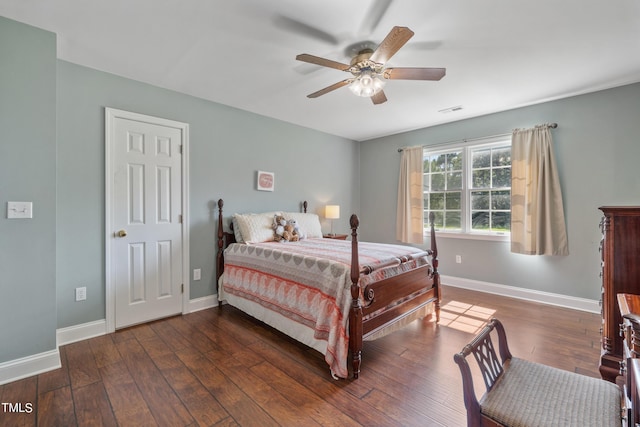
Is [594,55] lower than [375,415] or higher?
higher

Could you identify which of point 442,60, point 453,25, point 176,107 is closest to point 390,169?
point 442,60

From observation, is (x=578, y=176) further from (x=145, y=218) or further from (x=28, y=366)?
(x=28, y=366)

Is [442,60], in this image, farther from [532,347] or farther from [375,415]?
[375,415]

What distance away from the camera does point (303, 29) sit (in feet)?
6.73

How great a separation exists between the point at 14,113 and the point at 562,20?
3935 mm

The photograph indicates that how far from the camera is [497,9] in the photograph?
185cm

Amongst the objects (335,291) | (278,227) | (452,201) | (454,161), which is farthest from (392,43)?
(452,201)

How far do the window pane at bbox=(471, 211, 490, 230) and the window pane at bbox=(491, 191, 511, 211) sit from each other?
0.16 metres

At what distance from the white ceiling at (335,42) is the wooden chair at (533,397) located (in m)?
2.11

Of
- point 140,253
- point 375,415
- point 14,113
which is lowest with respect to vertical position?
point 375,415

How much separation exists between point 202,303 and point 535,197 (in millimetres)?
4308

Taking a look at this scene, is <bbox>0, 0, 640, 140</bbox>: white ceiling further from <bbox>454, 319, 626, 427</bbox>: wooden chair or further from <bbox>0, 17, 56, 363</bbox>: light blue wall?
<bbox>454, 319, 626, 427</bbox>: wooden chair

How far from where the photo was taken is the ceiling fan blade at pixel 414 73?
6.80 ft

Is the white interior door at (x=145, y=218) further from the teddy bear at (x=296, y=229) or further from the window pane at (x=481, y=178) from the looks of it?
the window pane at (x=481, y=178)
